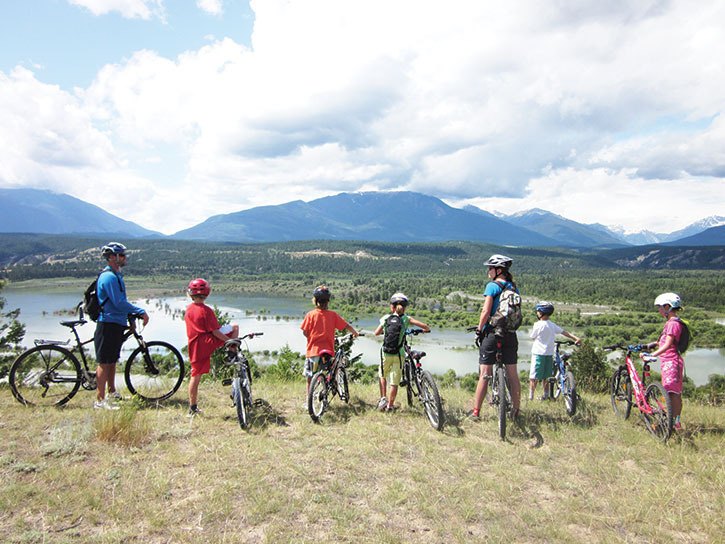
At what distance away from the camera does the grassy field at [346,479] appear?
373 centimetres

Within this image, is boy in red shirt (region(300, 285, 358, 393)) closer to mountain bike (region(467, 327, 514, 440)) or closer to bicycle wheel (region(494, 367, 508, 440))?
mountain bike (region(467, 327, 514, 440))

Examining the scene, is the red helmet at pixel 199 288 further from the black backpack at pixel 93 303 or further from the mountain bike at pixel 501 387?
the mountain bike at pixel 501 387

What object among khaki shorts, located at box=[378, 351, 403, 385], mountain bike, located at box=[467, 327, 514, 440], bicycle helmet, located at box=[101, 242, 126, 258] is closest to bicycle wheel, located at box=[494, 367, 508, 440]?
mountain bike, located at box=[467, 327, 514, 440]


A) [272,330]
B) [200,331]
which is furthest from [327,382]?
[272,330]

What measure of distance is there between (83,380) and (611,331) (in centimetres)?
8504

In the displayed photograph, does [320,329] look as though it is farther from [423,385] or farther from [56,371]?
[56,371]

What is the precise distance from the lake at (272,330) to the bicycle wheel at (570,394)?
→ 25098mm

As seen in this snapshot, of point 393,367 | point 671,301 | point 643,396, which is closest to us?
point 671,301

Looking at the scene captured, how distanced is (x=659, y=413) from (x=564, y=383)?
1.47m

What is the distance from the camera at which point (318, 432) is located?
5.94m

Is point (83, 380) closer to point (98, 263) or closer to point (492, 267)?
point (492, 267)

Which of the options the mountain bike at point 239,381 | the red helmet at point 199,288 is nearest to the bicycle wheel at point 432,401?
the mountain bike at point 239,381

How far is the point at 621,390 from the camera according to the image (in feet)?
23.9

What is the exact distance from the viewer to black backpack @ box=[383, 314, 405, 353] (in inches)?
256
